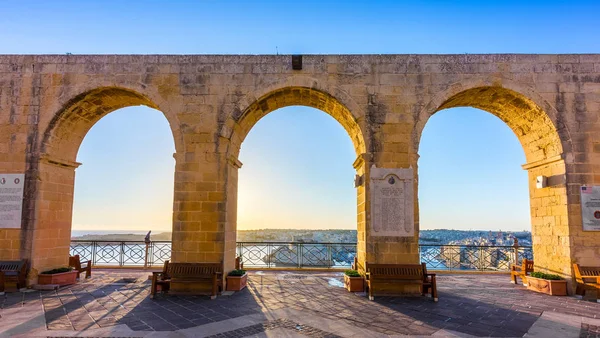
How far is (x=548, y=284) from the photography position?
27.4 feet

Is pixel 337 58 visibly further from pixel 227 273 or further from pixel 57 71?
pixel 57 71

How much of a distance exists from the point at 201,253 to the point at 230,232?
3.13 ft

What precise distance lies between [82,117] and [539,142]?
1254 centimetres

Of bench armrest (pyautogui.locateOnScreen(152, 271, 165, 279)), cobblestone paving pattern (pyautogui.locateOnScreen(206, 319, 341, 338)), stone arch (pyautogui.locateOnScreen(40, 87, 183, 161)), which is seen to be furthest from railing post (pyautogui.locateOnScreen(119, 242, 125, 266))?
cobblestone paving pattern (pyautogui.locateOnScreen(206, 319, 341, 338))

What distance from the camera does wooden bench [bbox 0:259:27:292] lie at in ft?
26.9

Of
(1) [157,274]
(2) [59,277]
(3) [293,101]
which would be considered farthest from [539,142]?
(2) [59,277]

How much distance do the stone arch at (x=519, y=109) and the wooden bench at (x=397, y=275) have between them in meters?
2.80

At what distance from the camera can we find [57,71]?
920cm

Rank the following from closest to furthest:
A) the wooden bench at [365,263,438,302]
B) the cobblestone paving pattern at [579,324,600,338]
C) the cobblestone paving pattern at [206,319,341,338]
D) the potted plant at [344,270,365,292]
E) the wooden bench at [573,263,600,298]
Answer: the cobblestone paving pattern at [206,319,341,338], the cobblestone paving pattern at [579,324,600,338], the wooden bench at [573,263,600,298], the wooden bench at [365,263,438,302], the potted plant at [344,270,365,292]

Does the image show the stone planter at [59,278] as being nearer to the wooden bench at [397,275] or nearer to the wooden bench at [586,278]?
the wooden bench at [397,275]

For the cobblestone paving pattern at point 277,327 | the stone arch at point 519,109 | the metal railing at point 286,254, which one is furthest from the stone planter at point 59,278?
the stone arch at point 519,109

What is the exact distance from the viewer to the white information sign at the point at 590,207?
8.35m

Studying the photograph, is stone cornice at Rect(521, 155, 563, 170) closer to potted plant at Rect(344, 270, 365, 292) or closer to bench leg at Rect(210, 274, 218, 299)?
potted plant at Rect(344, 270, 365, 292)

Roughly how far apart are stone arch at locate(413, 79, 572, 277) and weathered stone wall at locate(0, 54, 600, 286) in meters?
0.03
